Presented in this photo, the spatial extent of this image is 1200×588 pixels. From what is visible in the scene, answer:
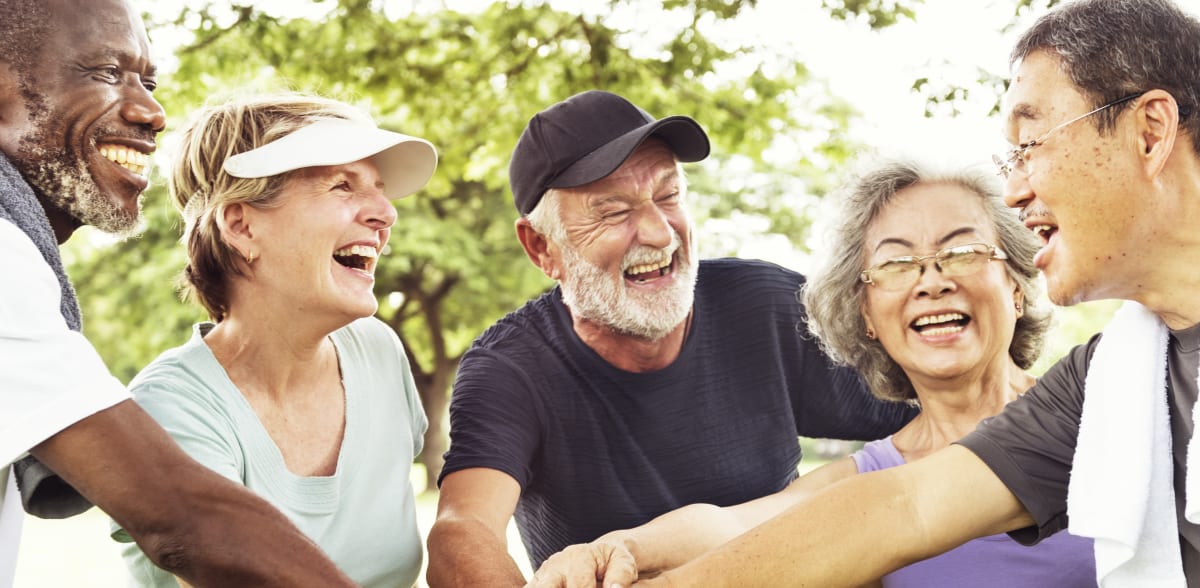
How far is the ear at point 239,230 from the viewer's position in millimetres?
2885

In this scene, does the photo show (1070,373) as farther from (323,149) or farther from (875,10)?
(875,10)

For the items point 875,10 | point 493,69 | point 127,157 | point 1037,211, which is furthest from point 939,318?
point 493,69

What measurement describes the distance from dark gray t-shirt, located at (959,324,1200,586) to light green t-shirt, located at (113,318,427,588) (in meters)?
1.54

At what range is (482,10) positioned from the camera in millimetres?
8203

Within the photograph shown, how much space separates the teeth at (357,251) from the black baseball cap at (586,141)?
2.46 feet

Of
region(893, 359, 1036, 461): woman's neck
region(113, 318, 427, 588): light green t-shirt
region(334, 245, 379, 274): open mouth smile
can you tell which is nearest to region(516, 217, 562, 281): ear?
region(113, 318, 427, 588): light green t-shirt

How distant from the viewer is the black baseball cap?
3426 mm

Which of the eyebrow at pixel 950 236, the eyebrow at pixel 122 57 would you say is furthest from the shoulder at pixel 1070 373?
the eyebrow at pixel 122 57

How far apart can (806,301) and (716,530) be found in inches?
32.8

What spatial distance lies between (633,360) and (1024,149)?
59.4 inches

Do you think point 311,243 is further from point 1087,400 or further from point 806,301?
point 1087,400

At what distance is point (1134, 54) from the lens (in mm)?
2172

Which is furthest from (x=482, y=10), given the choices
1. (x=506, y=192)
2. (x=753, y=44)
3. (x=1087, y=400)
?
(x=506, y=192)

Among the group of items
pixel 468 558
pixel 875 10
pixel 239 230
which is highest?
pixel 875 10
